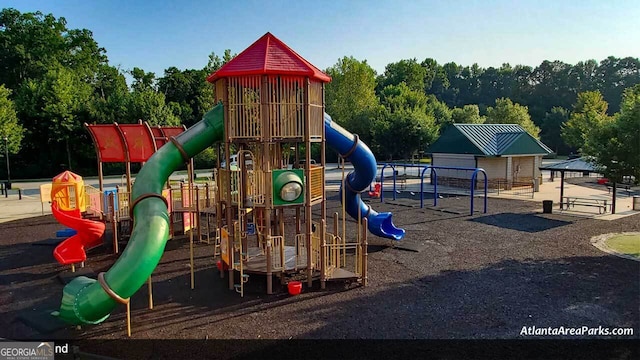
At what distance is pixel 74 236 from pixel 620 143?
791 inches

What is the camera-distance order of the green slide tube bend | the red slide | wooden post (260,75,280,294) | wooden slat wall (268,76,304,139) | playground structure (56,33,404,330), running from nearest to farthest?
the green slide tube bend
playground structure (56,33,404,330)
wooden post (260,75,280,294)
wooden slat wall (268,76,304,139)
the red slide

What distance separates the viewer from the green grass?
1547 cm

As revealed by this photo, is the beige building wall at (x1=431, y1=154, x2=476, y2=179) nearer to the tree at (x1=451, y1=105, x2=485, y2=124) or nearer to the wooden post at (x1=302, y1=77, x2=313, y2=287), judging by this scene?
the wooden post at (x1=302, y1=77, x2=313, y2=287)

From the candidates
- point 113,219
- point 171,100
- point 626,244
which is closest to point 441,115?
point 171,100

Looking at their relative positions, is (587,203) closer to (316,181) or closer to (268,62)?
(316,181)

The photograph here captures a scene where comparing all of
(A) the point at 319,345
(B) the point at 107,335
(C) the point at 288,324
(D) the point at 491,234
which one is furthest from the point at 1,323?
(D) the point at 491,234

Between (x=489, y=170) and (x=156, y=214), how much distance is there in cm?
2724

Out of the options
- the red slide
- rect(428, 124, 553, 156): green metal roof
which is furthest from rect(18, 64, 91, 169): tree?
rect(428, 124, 553, 156): green metal roof

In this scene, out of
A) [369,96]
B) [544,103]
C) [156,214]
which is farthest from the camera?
[544,103]

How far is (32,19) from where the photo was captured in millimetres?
65312

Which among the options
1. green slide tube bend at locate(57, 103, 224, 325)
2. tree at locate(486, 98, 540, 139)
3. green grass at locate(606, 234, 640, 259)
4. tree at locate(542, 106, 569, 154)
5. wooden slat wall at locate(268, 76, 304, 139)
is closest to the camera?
green slide tube bend at locate(57, 103, 224, 325)

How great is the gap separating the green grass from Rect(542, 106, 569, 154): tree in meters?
61.6

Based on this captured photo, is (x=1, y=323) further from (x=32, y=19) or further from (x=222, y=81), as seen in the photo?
(x=32, y=19)

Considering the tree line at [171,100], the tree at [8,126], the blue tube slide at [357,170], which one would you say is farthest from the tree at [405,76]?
the blue tube slide at [357,170]
